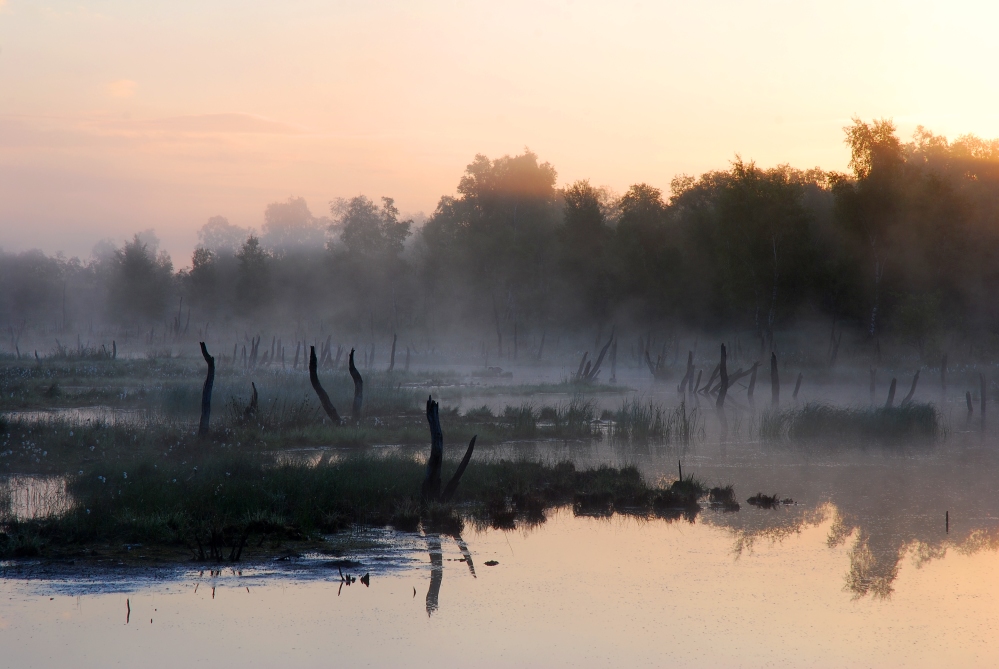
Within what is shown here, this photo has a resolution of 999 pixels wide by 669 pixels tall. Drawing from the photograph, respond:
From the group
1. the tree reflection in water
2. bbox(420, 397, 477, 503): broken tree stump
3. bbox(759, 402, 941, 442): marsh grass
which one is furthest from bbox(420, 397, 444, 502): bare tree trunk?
bbox(759, 402, 941, 442): marsh grass

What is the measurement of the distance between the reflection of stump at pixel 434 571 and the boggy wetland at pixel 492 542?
0.04 meters

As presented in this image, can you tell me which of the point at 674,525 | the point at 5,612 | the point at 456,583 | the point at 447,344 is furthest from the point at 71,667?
the point at 447,344

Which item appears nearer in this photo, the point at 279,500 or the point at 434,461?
the point at 279,500

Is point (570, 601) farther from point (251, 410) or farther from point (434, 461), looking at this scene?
point (251, 410)

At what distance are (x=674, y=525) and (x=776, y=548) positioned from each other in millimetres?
2099

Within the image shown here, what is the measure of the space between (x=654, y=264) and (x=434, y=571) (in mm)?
48310

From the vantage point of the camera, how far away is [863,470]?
21.4 metres

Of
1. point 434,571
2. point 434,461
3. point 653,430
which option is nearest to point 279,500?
point 434,461

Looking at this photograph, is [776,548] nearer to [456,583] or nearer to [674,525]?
[674,525]

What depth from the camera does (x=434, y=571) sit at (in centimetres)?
1236

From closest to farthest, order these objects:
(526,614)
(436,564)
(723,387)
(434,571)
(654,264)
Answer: (526,614), (434,571), (436,564), (723,387), (654,264)

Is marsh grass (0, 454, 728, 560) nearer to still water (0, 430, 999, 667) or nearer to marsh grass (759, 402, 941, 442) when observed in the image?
still water (0, 430, 999, 667)

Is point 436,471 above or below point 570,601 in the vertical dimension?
above

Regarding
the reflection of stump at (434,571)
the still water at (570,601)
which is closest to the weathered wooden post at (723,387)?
the still water at (570,601)
